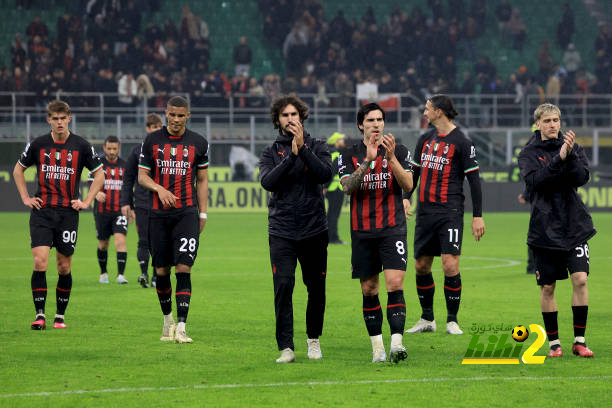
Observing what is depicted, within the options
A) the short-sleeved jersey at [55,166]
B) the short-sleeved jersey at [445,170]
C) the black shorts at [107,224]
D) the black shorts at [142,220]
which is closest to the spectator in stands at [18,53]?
the black shorts at [107,224]

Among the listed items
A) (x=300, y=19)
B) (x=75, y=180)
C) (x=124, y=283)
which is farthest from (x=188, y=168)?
(x=300, y=19)

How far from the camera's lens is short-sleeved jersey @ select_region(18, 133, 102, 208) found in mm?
9422

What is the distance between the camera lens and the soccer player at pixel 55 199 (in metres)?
9.36

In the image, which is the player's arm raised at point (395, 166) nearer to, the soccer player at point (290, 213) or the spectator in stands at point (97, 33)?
the soccer player at point (290, 213)

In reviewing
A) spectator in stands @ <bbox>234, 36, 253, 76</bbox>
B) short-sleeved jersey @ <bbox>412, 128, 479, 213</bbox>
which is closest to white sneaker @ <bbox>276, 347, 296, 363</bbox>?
short-sleeved jersey @ <bbox>412, 128, 479, 213</bbox>

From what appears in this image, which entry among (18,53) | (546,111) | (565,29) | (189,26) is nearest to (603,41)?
(565,29)

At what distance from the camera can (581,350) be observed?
7820mm

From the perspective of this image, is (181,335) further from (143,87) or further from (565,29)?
(565,29)

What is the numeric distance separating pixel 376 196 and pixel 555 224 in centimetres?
142

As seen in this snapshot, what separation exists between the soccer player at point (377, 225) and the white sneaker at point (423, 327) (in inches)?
69.5

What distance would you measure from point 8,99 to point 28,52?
2.76 metres

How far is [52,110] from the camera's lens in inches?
366

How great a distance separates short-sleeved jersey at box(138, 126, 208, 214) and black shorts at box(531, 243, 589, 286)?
9.91 feet

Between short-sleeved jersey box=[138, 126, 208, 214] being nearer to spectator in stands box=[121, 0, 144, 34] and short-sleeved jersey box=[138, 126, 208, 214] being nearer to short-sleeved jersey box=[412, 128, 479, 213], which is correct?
short-sleeved jersey box=[412, 128, 479, 213]
